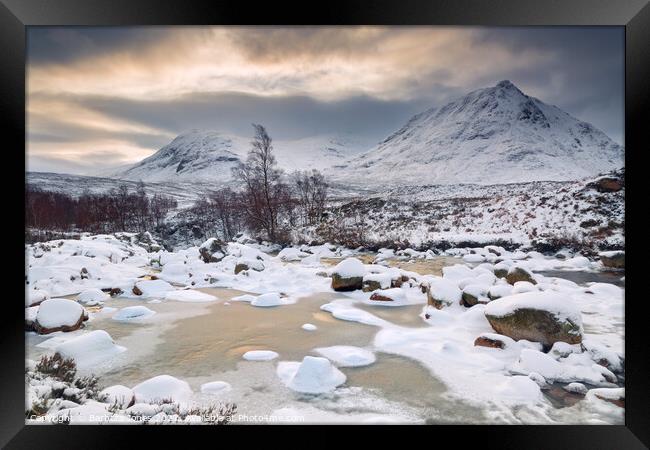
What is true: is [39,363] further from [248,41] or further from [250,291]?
[248,41]

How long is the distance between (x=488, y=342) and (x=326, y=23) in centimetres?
333

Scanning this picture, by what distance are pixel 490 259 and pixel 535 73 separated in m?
4.13

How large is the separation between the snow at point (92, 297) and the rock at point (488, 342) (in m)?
5.21

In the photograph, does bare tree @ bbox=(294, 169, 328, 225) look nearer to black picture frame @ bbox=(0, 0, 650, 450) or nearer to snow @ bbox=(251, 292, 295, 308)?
snow @ bbox=(251, 292, 295, 308)

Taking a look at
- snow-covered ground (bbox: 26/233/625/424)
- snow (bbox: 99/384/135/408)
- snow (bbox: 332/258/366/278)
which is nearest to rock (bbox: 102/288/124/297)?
snow-covered ground (bbox: 26/233/625/424)

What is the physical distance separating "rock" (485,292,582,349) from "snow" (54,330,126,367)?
408 cm

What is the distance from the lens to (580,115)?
4.21 m

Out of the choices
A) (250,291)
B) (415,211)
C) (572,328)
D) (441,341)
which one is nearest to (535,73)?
(572,328)

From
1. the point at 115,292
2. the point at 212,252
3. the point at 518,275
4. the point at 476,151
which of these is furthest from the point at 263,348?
the point at 476,151

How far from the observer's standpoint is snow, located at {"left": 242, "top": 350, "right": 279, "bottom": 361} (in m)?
3.30

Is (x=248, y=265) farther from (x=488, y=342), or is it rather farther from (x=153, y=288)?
(x=488, y=342)

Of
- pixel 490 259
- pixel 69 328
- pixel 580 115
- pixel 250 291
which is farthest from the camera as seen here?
pixel 490 259

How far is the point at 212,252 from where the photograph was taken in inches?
306

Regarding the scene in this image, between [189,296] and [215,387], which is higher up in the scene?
[189,296]
